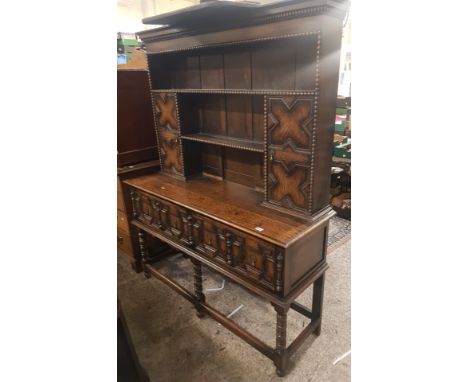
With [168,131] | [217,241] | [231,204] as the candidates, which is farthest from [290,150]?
[168,131]

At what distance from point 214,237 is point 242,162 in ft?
2.00

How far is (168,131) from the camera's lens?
2.26 meters

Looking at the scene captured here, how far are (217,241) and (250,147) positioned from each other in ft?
1.90

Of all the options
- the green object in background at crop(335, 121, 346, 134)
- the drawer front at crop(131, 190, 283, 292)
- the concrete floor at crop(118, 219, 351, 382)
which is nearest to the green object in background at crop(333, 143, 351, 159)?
the green object in background at crop(335, 121, 346, 134)

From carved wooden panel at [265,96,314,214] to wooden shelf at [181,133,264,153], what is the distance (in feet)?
0.52

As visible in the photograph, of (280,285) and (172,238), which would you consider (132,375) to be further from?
(172,238)

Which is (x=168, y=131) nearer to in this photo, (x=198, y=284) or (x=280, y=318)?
(x=198, y=284)

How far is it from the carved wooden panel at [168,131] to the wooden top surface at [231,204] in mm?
114

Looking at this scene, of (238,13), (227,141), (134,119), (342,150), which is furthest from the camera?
(342,150)

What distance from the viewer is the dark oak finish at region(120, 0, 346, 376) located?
55.4 inches

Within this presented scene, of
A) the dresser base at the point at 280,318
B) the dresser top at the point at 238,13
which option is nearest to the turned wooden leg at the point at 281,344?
the dresser base at the point at 280,318

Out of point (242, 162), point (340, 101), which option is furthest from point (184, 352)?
point (340, 101)

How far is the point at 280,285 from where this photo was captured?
1479 mm
